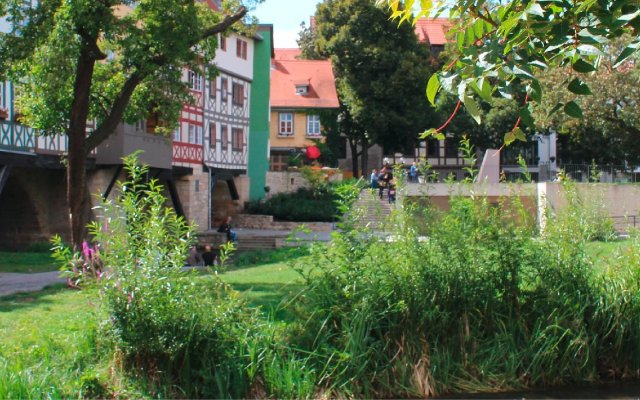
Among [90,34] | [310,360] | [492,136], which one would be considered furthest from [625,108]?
[310,360]

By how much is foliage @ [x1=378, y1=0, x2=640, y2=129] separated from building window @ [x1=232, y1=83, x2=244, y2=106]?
34005mm

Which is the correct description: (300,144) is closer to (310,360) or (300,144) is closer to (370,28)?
(370,28)

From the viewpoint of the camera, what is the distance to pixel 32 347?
28.8ft

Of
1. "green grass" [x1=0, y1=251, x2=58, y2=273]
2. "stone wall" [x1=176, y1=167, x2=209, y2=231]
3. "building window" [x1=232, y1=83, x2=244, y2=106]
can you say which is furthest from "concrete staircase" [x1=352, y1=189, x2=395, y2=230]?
"building window" [x1=232, y1=83, x2=244, y2=106]

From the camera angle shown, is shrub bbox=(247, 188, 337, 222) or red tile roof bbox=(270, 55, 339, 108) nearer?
shrub bbox=(247, 188, 337, 222)

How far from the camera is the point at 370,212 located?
9961 millimetres

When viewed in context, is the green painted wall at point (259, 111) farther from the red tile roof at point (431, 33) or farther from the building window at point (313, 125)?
the red tile roof at point (431, 33)

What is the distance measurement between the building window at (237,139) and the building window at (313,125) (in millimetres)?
10259

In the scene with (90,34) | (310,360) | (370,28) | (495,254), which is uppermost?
(370,28)

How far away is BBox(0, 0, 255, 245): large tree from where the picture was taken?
1534 cm

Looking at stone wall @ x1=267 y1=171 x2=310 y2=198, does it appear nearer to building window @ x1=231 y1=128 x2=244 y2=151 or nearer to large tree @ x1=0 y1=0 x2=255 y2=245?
building window @ x1=231 y1=128 x2=244 y2=151

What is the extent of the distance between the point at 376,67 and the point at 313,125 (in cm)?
603

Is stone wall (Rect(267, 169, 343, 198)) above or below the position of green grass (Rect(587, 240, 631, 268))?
above

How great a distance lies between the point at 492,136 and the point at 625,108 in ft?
61.5
